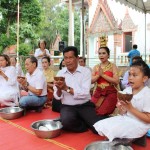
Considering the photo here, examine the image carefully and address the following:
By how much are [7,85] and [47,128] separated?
6.03ft

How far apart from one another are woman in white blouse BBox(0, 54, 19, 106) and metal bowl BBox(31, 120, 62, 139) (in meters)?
1.60

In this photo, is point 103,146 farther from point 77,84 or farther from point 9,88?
point 9,88

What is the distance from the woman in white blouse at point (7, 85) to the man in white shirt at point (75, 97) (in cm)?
163

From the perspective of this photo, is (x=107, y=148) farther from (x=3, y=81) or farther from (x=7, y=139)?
(x=3, y=81)

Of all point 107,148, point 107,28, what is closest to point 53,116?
point 107,148

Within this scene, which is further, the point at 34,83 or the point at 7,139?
the point at 34,83

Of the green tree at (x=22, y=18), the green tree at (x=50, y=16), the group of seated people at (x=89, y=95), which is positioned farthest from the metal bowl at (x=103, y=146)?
the green tree at (x=50, y=16)

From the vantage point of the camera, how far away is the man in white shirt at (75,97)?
358 cm

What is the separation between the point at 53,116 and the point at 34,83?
680 millimetres

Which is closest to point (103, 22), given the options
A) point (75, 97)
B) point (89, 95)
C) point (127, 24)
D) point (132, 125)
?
point (127, 24)

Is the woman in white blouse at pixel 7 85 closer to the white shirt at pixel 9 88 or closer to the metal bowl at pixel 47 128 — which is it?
the white shirt at pixel 9 88

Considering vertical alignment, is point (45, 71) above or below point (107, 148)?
above

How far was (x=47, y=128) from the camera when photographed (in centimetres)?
362

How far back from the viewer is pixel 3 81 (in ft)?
16.8
